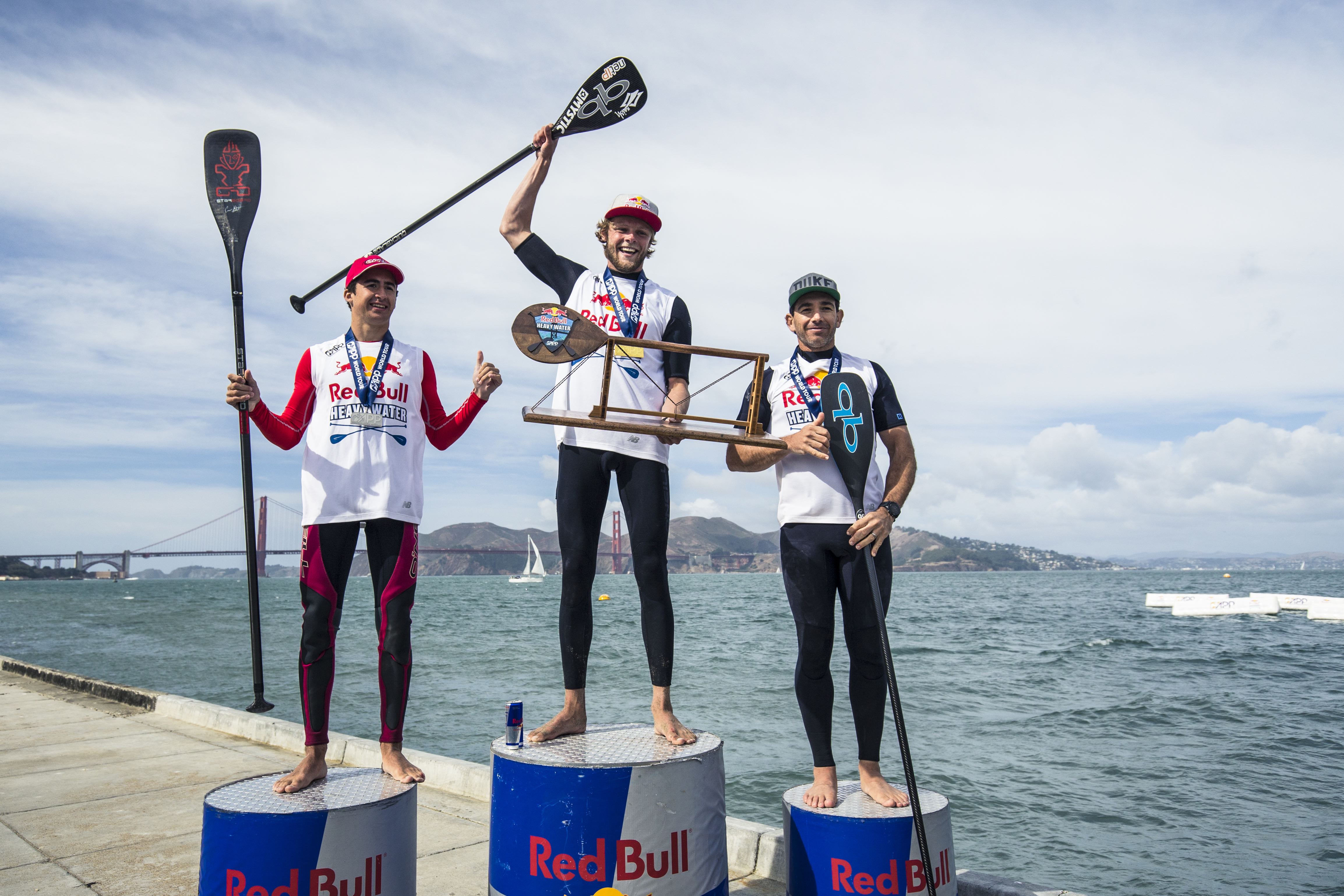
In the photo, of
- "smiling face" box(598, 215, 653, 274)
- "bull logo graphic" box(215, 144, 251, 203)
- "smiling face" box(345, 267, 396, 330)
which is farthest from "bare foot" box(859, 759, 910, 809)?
"bull logo graphic" box(215, 144, 251, 203)

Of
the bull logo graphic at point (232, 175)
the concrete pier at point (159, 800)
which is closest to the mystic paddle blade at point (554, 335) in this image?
the bull logo graphic at point (232, 175)

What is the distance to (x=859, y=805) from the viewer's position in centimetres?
321

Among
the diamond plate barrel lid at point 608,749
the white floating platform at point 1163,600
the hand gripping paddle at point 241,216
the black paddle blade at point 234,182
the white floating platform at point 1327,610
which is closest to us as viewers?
the diamond plate barrel lid at point 608,749

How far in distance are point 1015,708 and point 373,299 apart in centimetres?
1841

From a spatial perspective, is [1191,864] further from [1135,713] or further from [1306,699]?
[1306,699]

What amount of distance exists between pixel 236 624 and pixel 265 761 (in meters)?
46.1

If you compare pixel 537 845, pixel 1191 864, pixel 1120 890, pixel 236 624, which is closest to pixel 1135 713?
pixel 1191 864

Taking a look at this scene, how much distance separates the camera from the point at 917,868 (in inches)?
118

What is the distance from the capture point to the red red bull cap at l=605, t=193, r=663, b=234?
372cm

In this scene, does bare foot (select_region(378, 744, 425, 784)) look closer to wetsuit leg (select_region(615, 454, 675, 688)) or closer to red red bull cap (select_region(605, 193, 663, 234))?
wetsuit leg (select_region(615, 454, 675, 688))

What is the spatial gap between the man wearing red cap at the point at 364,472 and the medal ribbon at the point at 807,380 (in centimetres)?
124

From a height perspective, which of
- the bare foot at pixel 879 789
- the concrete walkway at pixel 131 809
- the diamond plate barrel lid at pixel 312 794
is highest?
the diamond plate barrel lid at pixel 312 794

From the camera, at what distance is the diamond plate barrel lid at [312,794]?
9.11ft

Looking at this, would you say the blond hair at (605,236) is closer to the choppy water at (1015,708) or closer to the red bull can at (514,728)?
the red bull can at (514,728)
